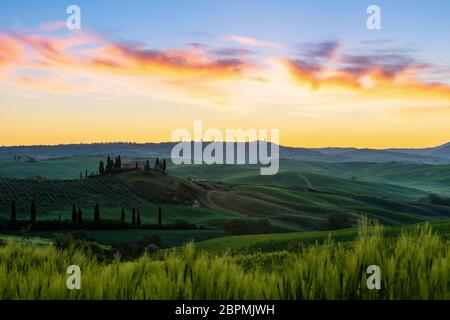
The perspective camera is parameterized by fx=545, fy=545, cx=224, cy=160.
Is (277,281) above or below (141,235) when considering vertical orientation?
below

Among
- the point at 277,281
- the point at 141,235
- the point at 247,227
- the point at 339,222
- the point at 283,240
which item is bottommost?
the point at 277,281

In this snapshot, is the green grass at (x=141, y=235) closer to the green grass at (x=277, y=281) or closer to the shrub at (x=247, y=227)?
the shrub at (x=247, y=227)

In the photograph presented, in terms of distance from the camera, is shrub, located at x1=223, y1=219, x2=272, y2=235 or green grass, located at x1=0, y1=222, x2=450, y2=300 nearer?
green grass, located at x1=0, y1=222, x2=450, y2=300

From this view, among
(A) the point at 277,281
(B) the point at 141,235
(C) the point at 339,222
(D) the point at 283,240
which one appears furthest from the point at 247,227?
(A) the point at 277,281

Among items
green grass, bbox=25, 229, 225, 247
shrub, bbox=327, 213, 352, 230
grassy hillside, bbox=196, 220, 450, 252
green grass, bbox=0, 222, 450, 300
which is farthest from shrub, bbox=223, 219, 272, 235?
green grass, bbox=0, 222, 450, 300

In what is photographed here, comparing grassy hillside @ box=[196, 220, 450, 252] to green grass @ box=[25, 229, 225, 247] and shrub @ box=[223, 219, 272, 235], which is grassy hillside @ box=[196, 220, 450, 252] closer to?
green grass @ box=[25, 229, 225, 247]

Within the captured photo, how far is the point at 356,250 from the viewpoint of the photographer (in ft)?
24.1

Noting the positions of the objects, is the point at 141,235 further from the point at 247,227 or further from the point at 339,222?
the point at 339,222

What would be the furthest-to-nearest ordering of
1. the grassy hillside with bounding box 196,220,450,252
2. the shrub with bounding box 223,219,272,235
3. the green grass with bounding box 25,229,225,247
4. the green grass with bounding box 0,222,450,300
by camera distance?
the shrub with bounding box 223,219,272,235
the green grass with bounding box 25,229,225,247
the grassy hillside with bounding box 196,220,450,252
the green grass with bounding box 0,222,450,300

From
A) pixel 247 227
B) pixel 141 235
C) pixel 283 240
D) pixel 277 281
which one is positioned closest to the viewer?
pixel 277 281

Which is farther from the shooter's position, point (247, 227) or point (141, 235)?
point (247, 227)

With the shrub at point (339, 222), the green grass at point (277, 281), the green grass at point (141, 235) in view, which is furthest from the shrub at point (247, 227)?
the green grass at point (277, 281)
